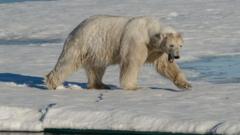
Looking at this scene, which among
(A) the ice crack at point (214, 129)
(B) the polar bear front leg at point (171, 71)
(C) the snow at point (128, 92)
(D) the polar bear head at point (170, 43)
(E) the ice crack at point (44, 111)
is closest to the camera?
(A) the ice crack at point (214, 129)

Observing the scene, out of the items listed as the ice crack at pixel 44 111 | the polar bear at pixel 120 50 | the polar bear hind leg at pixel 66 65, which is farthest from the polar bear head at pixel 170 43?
the ice crack at pixel 44 111

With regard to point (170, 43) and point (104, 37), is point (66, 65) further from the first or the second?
point (170, 43)

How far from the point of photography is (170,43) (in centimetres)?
908

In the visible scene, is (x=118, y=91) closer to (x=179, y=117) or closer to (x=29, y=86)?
(x=29, y=86)

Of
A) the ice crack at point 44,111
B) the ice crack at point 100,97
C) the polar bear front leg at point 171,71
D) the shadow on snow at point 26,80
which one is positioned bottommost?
the shadow on snow at point 26,80

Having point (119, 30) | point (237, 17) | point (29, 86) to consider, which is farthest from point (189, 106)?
point (237, 17)

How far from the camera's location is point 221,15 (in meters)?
20.9

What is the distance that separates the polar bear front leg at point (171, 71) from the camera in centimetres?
962

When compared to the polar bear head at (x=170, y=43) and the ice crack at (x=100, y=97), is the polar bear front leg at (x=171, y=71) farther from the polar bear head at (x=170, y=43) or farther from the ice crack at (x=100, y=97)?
the ice crack at (x=100, y=97)

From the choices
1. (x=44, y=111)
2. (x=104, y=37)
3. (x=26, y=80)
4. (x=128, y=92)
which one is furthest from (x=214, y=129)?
(x=26, y=80)

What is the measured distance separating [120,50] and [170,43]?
717 millimetres

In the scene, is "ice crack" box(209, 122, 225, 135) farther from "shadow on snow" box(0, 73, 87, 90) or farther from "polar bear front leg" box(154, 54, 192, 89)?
"shadow on snow" box(0, 73, 87, 90)

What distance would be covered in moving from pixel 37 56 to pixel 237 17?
763 cm

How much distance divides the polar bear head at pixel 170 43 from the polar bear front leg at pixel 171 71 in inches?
14.8
